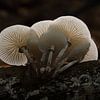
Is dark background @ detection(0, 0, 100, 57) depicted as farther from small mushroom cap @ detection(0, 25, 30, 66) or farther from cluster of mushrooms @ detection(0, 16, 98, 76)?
cluster of mushrooms @ detection(0, 16, 98, 76)

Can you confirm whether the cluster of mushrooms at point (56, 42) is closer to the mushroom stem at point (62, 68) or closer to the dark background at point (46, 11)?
the mushroom stem at point (62, 68)

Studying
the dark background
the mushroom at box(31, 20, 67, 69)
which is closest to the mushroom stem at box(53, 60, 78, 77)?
the mushroom at box(31, 20, 67, 69)

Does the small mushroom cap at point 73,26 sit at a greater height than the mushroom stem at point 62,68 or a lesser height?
greater

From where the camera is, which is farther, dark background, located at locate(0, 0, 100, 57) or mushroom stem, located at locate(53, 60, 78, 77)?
dark background, located at locate(0, 0, 100, 57)

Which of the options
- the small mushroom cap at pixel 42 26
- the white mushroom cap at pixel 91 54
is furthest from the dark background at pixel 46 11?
the small mushroom cap at pixel 42 26

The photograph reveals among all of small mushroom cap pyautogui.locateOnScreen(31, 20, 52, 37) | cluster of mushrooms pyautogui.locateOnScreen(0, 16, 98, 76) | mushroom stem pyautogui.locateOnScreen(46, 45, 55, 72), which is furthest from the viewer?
small mushroom cap pyautogui.locateOnScreen(31, 20, 52, 37)

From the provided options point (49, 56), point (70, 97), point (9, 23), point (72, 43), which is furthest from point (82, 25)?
point (9, 23)
